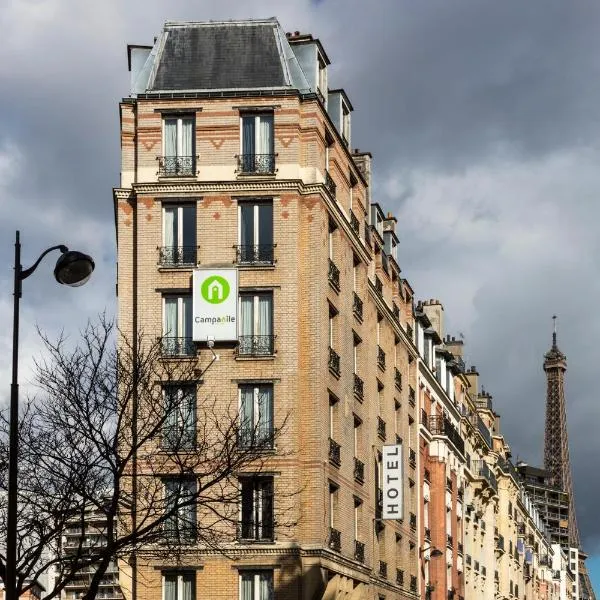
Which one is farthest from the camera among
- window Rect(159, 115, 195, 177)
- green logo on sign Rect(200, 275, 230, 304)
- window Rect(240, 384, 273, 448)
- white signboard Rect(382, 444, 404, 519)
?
white signboard Rect(382, 444, 404, 519)

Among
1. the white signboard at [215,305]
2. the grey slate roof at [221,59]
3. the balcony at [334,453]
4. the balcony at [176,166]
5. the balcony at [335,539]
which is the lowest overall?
the balcony at [335,539]

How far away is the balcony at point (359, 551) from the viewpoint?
5250 centimetres

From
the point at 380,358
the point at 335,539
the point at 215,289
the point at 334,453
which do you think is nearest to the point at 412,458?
the point at 380,358

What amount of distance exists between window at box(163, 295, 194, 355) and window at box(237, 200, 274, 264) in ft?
8.16

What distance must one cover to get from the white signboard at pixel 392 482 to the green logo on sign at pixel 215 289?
13.8m

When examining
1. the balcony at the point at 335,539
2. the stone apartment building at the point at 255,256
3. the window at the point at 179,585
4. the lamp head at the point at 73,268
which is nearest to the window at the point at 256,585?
the stone apartment building at the point at 255,256

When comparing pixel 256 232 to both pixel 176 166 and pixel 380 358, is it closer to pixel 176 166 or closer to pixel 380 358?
pixel 176 166

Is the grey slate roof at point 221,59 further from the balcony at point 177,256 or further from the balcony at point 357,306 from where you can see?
the balcony at point 357,306

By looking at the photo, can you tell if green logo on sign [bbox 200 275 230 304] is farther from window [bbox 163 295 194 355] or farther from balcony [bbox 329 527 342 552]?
balcony [bbox 329 527 342 552]

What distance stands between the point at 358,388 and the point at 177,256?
1017 cm

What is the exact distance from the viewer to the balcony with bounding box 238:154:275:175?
47781mm

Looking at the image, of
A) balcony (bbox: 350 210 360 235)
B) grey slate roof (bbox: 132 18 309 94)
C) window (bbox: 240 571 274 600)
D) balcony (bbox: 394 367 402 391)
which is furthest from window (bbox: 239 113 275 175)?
balcony (bbox: 394 367 402 391)

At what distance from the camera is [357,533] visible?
53.2 m

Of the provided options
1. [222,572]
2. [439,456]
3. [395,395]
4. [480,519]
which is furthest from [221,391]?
[480,519]
